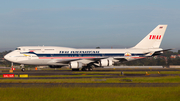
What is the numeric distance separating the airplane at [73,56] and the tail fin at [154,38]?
153 cm

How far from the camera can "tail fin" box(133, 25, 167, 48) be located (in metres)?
57.8

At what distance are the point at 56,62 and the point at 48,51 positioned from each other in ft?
10.5

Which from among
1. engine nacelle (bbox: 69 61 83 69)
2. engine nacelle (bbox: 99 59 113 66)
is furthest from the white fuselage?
engine nacelle (bbox: 99 59 113 66)

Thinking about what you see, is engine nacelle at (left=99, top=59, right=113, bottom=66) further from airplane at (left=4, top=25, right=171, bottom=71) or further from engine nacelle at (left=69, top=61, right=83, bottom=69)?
engine nacelle at (left=69, top=61, right=83, bottom=69)

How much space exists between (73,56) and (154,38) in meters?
22.1

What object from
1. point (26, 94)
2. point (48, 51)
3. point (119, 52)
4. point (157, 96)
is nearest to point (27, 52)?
point (48, 51)

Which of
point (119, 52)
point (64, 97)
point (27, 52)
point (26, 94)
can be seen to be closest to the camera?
point (64, 97)

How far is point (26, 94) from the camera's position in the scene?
16.0 m

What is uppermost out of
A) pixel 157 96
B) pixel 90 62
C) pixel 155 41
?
pixel 155 41

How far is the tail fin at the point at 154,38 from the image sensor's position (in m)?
57.8

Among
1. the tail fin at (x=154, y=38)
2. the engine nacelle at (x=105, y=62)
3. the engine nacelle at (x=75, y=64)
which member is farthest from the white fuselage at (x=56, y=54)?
the tail fin at (x=154, y=38)

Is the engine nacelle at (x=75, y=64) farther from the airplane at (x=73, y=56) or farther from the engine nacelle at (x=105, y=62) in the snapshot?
the engine nacelle at (x=105, y=62)

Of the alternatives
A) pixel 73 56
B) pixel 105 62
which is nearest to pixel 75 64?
pixel 73 56

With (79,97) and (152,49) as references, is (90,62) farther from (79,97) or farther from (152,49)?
(79,97)
